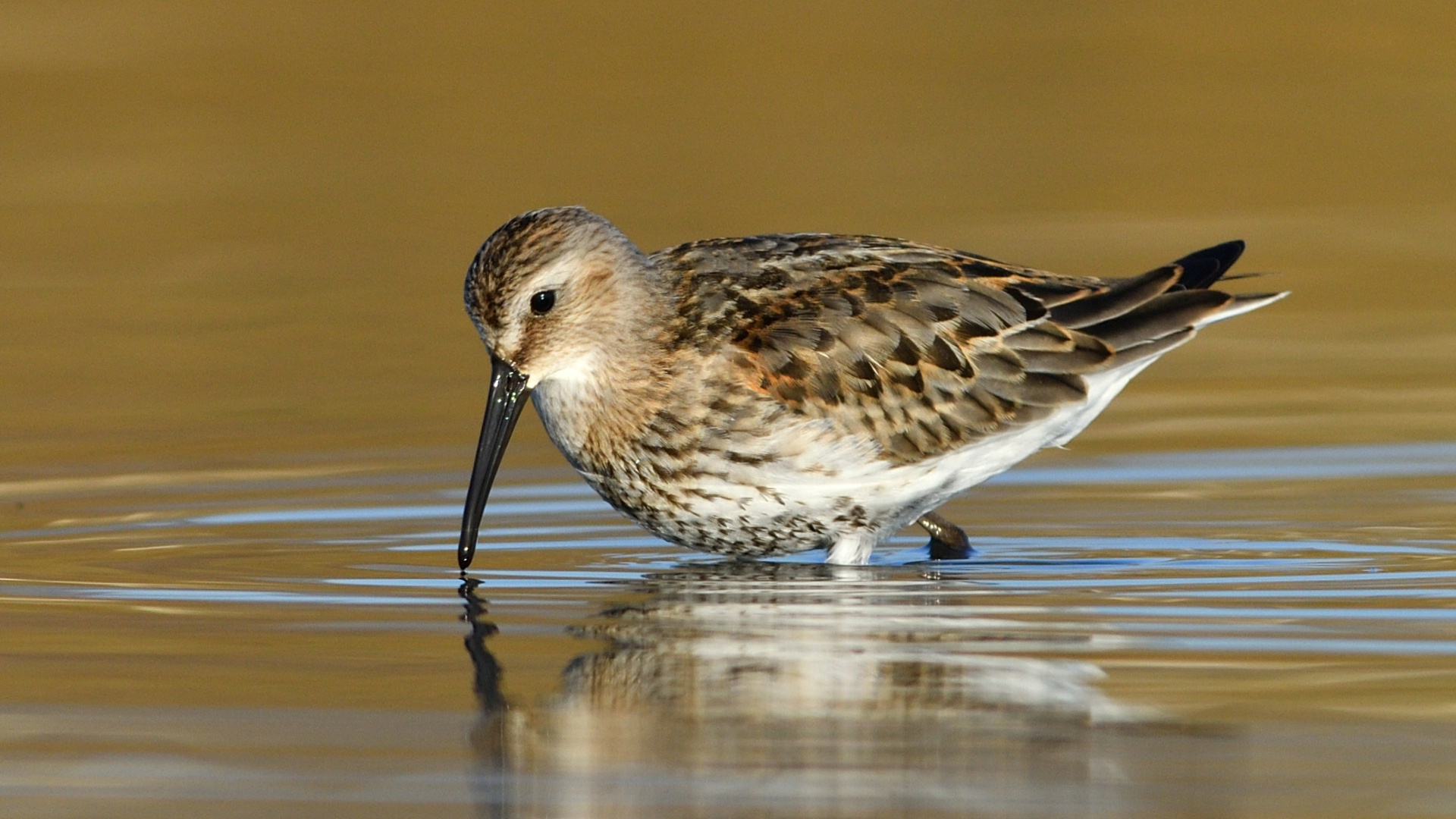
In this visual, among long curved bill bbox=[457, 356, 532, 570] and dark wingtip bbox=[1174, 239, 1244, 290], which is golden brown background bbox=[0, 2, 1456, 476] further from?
long curved bill bbox=[457, 356, 532, 570]

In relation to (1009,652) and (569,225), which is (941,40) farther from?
(1009,652)

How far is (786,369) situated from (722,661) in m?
2.21

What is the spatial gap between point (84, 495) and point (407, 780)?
18.5 feet

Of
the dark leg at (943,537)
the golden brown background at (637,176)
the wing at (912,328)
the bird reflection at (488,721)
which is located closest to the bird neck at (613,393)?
the wing at (912,328)

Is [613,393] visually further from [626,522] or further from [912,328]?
[626,522]

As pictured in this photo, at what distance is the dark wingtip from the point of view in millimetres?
10469

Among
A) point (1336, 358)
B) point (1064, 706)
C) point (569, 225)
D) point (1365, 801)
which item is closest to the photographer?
point (1365, 801)

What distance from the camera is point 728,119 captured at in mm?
20469

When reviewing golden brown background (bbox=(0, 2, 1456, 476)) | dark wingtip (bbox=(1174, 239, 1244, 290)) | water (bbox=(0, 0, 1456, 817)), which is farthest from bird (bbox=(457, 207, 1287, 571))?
golden brown background (bbox=(0, 2, 1456, 476))

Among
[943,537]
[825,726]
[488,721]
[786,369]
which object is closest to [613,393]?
[786,369]

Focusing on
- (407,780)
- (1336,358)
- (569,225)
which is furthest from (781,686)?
(1336,358)

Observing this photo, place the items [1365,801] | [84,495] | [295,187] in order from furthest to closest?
[295,187], [84,495], [1365,801]

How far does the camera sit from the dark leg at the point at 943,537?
10109 millimetres

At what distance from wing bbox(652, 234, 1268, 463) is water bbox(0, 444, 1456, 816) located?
643 mm
